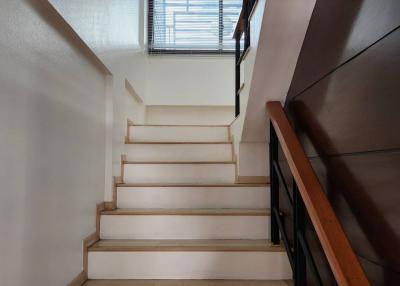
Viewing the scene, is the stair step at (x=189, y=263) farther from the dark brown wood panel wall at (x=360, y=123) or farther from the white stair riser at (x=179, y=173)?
the white stair riser at (x=179, y=173)

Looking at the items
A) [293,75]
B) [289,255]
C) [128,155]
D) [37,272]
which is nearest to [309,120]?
[293,75]

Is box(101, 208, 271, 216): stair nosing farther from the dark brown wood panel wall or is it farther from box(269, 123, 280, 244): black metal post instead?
the dark brown wood panel wall

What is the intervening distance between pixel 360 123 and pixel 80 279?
1.61m

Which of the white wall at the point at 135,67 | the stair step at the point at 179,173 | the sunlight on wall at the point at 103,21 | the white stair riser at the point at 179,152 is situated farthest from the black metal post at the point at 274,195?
the sunlight on wall at the point at 103,21

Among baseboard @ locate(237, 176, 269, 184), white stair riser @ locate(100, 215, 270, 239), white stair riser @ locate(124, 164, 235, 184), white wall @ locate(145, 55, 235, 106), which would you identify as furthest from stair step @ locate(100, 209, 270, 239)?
white wall @ locate(145, 55, 235, 106)

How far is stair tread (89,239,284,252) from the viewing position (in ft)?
6.14

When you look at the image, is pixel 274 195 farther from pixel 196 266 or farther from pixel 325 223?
pixel 325 223

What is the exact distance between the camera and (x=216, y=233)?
2094mm

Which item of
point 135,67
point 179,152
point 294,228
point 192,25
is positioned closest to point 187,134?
point 179,152

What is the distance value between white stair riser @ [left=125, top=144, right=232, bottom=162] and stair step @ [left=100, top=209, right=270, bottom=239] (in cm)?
80

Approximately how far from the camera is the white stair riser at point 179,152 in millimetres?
2840

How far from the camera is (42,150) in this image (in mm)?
1372

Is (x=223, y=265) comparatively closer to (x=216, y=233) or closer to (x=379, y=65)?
(x=216, y=233)

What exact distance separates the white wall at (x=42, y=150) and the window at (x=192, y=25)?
8.40ft
